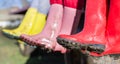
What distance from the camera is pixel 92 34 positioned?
83 cm

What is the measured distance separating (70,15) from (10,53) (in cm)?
122

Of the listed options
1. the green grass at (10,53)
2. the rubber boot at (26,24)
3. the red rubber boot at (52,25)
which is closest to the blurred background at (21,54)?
the green grass at (10,53)

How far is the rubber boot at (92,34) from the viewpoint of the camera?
81 cm

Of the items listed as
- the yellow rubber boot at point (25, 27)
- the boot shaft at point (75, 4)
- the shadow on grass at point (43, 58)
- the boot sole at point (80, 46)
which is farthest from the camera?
the shadow on grass at point (43, 58)

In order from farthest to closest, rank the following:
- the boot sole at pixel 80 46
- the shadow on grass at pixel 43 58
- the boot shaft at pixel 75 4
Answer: the shadow on grass at pixel 43 58
the boot shaft at pixel 75 4
the boot sole at pixel 80 46

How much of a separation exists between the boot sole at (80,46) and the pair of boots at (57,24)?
180mm

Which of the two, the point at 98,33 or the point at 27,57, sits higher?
the point at 98,33

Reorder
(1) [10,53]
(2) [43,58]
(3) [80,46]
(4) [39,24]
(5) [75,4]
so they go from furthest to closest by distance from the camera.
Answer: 1. (1) [10,53]
2. (2) [43,58]
3. (4) [39,24]
4. (5) [75,4]
5. (3) [80,46]

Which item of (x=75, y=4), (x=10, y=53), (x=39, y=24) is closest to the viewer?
(x=75, y=4)

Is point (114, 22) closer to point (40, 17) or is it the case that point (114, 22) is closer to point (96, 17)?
point (96, 17)

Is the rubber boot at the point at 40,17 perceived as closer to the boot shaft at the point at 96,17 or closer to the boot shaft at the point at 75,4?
the boot shaft at the point at 75,4

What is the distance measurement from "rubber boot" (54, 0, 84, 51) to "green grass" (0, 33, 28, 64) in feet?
3.26

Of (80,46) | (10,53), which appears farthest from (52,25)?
(10,53)

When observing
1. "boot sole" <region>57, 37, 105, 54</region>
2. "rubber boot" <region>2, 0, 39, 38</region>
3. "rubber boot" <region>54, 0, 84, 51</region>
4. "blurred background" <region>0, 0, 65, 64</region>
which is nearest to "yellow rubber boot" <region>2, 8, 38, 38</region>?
"rubber boot" <region>2, 0, 39, 38</region>
